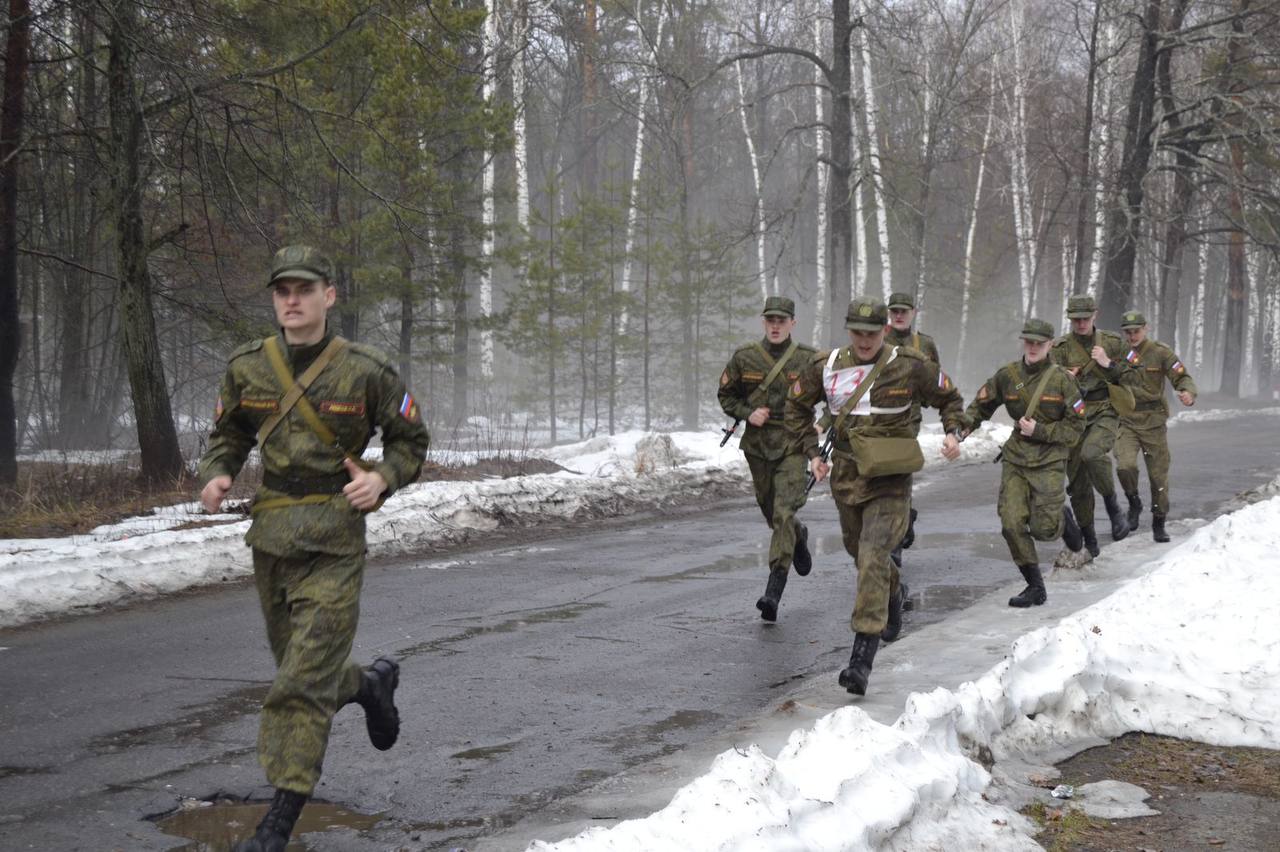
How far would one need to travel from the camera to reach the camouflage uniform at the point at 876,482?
695 centimetres

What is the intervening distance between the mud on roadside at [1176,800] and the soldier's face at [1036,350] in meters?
4.05

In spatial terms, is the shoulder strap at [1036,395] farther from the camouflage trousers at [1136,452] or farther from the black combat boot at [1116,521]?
the camouflage trousers at [1136,452]

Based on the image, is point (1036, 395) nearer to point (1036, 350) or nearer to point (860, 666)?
point (1036, 350)

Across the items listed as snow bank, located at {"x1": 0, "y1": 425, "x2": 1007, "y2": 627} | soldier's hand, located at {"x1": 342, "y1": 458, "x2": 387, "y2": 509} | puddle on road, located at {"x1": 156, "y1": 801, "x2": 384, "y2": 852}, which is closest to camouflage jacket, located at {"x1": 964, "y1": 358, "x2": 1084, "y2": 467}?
snow bank, located at {"x1": 0, "y1": 425, "x2": 1007, "y2": 627}

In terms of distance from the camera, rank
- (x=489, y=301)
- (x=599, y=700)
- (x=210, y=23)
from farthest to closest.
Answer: (x=489, y=301), (x=210, y=23), (x=599, y=700)

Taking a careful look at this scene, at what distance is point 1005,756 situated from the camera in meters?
5.60

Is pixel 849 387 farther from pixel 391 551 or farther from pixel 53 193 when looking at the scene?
pixel 53 193

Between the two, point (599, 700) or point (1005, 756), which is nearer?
point (1005, 756)

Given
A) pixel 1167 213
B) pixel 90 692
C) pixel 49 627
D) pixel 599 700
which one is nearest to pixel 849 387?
pixel 599 700

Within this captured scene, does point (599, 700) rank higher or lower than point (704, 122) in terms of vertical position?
lower

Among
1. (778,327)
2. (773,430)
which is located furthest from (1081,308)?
(773,430)

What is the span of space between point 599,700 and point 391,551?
5.60 meters

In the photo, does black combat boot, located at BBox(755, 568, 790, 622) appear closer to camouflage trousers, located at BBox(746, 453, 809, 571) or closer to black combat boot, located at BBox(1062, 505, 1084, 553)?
camouflage trousers, located at BBox(746, 453, 809, 571)

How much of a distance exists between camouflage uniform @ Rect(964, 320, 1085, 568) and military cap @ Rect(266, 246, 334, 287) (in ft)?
19.4
